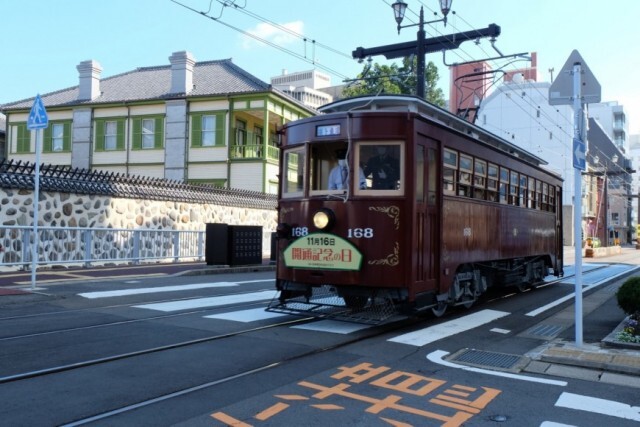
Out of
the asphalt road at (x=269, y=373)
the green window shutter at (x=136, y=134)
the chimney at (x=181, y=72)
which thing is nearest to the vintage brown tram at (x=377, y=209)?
the asphalt road at (x=269, y=373)

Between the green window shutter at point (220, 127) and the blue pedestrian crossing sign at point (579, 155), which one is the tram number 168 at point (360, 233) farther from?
the green window shutter at point (220, 127)

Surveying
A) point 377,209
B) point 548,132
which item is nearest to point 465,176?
point 377,209

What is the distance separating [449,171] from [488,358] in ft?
10.8

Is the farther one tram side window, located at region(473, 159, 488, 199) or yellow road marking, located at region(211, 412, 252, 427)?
tram side window, located at region(473, 159, 488, 199)

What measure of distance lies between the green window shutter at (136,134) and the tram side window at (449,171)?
1099 inches

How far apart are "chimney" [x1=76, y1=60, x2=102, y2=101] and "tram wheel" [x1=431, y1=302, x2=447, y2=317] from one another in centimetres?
3134

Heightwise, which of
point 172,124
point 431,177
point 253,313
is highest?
point 172,124

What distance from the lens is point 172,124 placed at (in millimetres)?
33125

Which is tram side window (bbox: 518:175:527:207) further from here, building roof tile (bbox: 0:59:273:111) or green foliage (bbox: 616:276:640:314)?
building roof tile (bbox: 0:59:273:111)

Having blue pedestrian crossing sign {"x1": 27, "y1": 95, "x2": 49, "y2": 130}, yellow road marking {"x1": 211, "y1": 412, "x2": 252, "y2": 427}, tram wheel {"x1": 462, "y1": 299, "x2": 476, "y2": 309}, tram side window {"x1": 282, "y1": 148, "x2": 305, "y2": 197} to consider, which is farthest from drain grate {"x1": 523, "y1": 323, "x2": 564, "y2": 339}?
blue pedestrian crossing sign {"x1": 27, "y1": 95, "x2": 49, "y2": 130}

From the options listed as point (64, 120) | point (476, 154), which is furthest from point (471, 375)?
point (64, 120)

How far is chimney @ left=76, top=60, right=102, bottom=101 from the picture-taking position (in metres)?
35.0

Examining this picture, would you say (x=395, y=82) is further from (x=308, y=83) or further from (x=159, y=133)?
(x=308, y=83)

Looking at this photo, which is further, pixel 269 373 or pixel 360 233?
pixel 360 233
